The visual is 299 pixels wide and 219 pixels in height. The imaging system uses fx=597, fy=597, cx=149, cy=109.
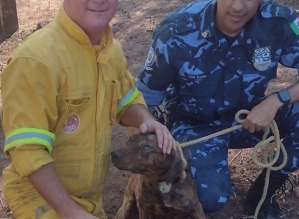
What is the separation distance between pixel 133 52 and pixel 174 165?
3.52 m

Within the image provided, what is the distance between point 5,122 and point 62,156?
0.37 meters

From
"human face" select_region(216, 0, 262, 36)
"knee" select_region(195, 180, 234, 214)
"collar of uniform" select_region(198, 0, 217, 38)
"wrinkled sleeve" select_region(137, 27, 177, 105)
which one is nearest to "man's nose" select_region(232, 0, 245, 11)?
"human face" select_region(216, 0, 262, 36)

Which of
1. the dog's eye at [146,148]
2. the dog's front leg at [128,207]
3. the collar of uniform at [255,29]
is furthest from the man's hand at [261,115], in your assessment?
the dog's front leg at [128,207]

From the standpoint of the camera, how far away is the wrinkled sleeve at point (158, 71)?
385cm

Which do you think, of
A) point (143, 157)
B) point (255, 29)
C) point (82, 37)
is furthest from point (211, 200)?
point (82, 37)

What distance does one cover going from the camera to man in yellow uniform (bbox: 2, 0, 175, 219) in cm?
275

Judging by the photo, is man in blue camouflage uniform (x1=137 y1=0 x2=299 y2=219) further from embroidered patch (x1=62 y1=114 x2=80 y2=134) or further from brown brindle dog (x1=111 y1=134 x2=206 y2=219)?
embroidered patch (x1=62 y1=114 x2=80 y2=134)

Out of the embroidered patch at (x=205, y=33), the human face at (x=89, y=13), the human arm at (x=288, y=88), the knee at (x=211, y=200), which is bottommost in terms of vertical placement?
the knee at (x=211, y=200)

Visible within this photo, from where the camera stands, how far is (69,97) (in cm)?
293

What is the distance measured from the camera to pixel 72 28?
2.92 meters

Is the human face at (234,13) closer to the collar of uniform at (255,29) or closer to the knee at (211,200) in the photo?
the collar of uniform at (255,29)

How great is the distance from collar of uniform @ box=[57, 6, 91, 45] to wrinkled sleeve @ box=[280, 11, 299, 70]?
4.90 ft

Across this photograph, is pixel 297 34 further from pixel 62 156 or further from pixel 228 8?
pixel 62 156

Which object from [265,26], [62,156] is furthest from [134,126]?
[265,26]
